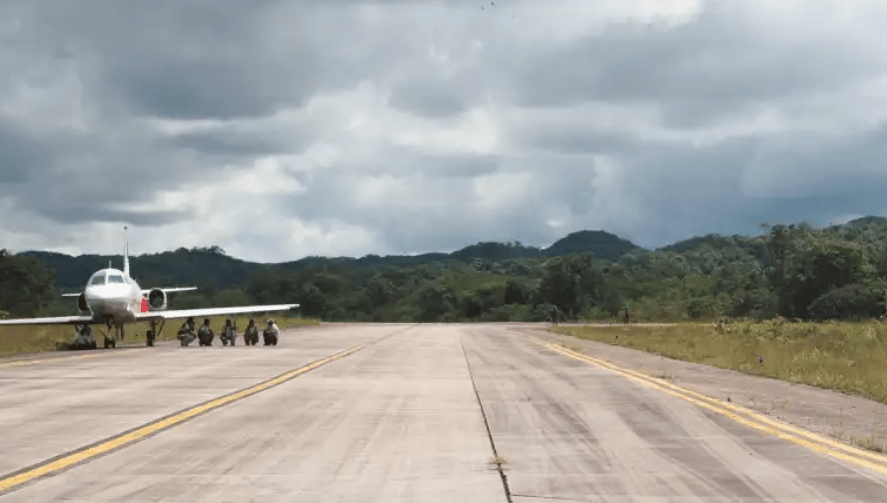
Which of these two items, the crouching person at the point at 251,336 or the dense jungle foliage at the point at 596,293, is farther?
the dense jungle foliage at the point at 596,293

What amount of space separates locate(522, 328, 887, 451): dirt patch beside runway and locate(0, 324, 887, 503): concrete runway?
1.03 meters

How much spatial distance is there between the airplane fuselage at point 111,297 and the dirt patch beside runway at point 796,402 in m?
21.5

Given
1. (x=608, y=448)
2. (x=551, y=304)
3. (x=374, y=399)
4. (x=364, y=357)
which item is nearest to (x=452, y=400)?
(x=374, y=399)

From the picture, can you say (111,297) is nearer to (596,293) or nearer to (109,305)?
(109,305)

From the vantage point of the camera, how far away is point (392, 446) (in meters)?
11.9

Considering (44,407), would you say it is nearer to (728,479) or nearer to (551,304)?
(728,479)

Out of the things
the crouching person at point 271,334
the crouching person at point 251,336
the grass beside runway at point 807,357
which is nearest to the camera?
the grass beside runway at point 807,357

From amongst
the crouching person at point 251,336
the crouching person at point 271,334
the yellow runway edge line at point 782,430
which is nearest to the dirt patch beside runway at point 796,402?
the yellow runway edge line at point 782,430

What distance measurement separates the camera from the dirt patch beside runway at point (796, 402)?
45.0 ft

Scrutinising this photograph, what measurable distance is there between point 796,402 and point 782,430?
4.64 metres

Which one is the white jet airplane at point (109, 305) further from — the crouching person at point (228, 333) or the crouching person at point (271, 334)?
the crouching person at point (271, 334)

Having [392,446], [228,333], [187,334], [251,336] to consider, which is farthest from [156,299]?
[392,446]

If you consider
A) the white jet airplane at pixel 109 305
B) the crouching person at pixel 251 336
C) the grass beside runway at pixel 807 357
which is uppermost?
the white jet airplane at pixel 109 305

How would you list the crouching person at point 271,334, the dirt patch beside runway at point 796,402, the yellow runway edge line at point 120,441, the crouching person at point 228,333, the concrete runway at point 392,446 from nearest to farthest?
the concrete runway at point 392,446
the yellow runway edge line at point 120,441
the dirt patch beside runway at point 796,402
the crouching person at point 271,334
the crouching person at point 228,333
